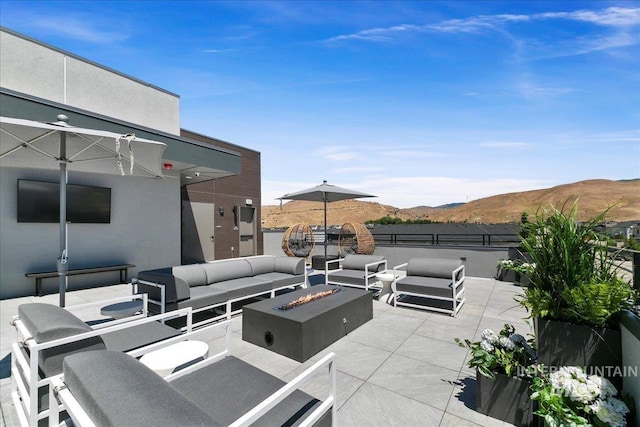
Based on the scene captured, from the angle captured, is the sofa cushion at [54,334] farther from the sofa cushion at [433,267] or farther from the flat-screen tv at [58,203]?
the flat-screen tv at [58,203]

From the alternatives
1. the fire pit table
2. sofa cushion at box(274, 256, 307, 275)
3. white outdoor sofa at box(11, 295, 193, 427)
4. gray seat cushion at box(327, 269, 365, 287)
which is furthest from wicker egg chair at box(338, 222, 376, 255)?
white outdoor sofa at box(11, 295, 193, 427)

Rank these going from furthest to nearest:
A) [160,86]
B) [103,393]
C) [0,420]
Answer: [160,86]
[0,420]
[103,393]

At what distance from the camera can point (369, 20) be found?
6301 mm

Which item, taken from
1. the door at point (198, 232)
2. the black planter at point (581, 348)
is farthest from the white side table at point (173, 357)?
the door at point (198, 232)

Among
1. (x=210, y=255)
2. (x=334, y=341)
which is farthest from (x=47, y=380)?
(x=210, y=255)

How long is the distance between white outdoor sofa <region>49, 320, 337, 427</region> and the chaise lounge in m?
2.01

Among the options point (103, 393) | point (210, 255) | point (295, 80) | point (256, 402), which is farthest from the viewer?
point (210, 255)

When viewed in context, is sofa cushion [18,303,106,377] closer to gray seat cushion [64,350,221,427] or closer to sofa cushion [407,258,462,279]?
gray seat cushion [64,350,221,427]

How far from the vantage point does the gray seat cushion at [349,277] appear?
5750 mm

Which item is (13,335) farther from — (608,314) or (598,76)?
(598,76)

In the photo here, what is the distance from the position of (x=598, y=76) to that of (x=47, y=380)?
→ 10169 mm

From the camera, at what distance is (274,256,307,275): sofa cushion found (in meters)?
5.70

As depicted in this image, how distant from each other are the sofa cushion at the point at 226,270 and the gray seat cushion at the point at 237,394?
9.29ft

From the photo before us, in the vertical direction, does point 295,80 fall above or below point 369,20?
below
